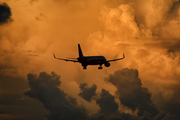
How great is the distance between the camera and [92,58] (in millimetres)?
159125

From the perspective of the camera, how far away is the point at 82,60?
154 meters

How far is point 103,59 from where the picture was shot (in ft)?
543

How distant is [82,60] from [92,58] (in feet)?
23.5

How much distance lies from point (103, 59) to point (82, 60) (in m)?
16.1

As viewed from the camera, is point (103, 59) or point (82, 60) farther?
point (103, 59)

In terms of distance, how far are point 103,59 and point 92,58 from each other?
29.6 feet
